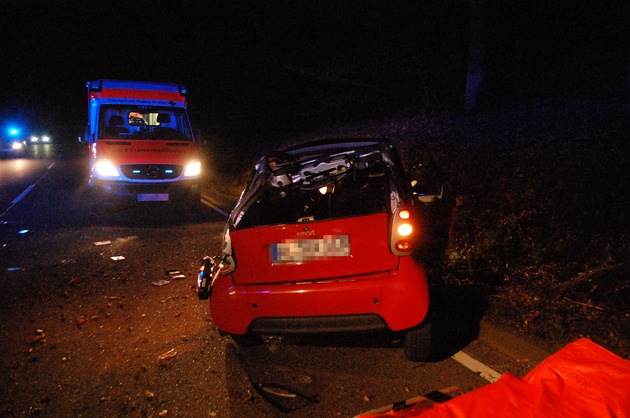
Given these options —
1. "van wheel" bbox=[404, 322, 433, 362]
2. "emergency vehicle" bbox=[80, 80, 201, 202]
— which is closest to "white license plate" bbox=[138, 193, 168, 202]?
"emergency vehicle" bbox=[80, 80, 201, 202]

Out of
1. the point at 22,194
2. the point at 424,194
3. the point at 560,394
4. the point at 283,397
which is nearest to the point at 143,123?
the point at 22,194

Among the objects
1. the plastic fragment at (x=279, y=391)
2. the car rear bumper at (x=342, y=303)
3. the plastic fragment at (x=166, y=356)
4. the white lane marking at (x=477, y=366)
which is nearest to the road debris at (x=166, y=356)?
the plastic fragment at (x=166, y=356)

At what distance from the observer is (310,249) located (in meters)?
3.65

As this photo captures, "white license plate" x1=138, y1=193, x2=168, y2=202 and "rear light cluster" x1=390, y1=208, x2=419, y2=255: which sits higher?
"rear light cluster" x1=390, y1=208, x2=419, y2=255

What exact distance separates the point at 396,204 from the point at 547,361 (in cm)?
144

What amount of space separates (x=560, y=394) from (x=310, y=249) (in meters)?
1.82

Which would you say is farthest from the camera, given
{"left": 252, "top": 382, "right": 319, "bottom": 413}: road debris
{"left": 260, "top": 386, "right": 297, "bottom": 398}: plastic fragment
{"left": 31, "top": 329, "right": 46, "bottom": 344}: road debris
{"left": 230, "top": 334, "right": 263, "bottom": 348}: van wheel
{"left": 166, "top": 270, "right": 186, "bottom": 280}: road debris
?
{"left": 166, "top": 270, "right": 186, "bottom": 280}: road debris

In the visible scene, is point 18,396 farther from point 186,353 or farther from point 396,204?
point 396,204

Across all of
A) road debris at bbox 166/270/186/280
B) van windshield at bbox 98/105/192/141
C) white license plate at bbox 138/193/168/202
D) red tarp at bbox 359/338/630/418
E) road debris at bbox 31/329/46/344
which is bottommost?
road debris at bbox 31/329/46/344

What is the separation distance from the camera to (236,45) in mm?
27297

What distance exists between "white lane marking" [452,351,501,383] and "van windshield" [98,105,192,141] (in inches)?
330

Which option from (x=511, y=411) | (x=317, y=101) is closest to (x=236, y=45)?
(x=317, y=101)

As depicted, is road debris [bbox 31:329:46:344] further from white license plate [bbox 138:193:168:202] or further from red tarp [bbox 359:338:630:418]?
white license plate [bbox 138:193:168:202]

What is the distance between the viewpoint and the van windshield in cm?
1048
